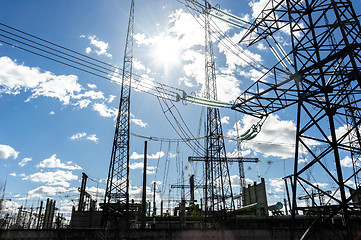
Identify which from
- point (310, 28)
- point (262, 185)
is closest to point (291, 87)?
point (310, 28)

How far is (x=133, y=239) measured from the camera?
2205 centimetres

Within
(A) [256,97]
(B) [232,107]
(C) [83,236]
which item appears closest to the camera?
(A) [256,97]

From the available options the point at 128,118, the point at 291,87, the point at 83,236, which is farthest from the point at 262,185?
the point at 291,87

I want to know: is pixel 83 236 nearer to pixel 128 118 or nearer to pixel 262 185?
pixel 128 118

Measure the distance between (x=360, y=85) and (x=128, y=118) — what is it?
26.3 meters

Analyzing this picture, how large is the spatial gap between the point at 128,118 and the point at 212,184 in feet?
44.5

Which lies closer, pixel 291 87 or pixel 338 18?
pixel 338 18

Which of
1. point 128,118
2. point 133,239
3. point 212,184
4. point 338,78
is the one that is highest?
point 128,118

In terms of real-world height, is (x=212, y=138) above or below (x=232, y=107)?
above

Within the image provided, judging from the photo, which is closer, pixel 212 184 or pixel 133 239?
pixel 133 239

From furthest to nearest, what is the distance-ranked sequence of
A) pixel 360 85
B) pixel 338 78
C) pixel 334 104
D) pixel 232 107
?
pixel 232 107 → pixel 338 78 → pixel 334 104 → pixel 360 85

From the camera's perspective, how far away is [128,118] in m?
31.7

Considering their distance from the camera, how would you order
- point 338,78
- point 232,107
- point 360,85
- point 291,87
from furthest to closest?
point 232,107
point 291,87
point 338,78
point 360,85

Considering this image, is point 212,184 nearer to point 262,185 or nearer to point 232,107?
point 232,107
